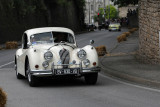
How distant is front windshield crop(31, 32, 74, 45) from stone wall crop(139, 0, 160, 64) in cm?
402

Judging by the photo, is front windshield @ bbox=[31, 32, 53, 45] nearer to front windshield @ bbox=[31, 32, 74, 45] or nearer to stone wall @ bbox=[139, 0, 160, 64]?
front windshield @ bbox=[31, 32, 74, 45]

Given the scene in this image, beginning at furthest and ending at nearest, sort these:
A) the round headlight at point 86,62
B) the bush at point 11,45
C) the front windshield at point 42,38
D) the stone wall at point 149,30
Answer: the bush at point 11,45 → the stone wall at point 149,30 → the front windshield at point 42,38 → the round headlight at point 86,62

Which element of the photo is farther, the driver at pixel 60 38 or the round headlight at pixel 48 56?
the driver at pixel 60 38

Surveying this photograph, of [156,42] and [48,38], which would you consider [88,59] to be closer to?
[48,38]

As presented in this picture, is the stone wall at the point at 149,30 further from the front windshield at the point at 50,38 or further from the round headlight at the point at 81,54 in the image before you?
the round headlight at the point at 81,54

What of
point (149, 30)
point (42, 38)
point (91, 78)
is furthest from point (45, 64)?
point (149, 30)

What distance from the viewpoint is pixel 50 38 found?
13.6 m

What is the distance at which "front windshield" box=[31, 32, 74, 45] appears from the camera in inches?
535

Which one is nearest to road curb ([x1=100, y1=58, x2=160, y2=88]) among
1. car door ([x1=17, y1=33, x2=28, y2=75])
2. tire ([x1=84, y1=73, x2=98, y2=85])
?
tire ([x1=84, y1=73, x2=98, y2=85])

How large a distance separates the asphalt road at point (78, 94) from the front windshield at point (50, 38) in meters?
1.23

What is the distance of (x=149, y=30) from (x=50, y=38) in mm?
5263

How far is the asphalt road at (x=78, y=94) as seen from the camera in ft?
30.0

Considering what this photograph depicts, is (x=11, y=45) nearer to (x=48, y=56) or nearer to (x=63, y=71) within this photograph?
(x=48, y=56)

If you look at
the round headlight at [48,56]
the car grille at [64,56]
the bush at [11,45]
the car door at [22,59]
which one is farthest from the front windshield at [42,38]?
the bush at [11,45]
